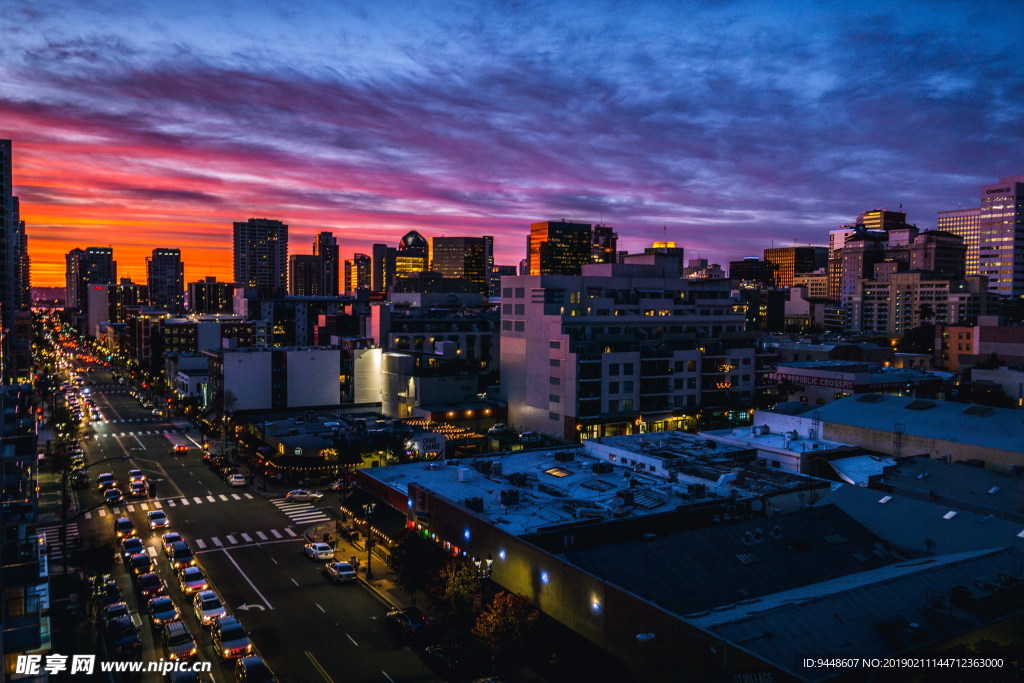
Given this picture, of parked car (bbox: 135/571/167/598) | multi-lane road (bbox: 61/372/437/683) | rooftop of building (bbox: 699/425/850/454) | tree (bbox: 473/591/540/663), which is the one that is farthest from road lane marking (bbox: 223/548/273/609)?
rooftop of building (bbox: 699/425/850/454)

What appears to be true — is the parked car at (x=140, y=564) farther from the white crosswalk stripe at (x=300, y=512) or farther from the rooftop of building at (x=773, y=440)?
the rooftop of building at (x=773, y=440)

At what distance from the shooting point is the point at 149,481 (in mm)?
74250

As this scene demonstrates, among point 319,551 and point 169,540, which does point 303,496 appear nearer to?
point 169,540

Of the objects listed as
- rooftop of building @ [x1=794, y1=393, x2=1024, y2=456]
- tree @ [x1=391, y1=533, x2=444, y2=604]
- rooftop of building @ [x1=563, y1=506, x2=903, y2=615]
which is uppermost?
rooftop of building @ [x1=794, y1=393, x2=1024, y2=456]

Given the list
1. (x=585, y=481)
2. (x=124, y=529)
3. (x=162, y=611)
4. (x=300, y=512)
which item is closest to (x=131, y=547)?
(x=124, y=529)

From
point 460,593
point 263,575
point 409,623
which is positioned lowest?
point 263,575

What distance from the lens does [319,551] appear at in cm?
5169

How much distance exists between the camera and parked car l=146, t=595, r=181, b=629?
4100cm

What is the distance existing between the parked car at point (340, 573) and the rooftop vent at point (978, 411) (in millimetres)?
53275

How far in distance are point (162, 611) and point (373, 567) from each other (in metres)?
14.1

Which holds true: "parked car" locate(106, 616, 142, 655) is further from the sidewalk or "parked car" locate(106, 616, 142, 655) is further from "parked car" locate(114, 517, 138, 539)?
"parked car" locate(114, 517, 138, 539)

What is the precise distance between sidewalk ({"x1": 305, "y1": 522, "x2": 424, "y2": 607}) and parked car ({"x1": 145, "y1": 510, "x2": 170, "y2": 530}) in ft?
40.0

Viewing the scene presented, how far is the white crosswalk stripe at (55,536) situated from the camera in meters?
53.1

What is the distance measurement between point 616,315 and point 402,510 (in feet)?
201
